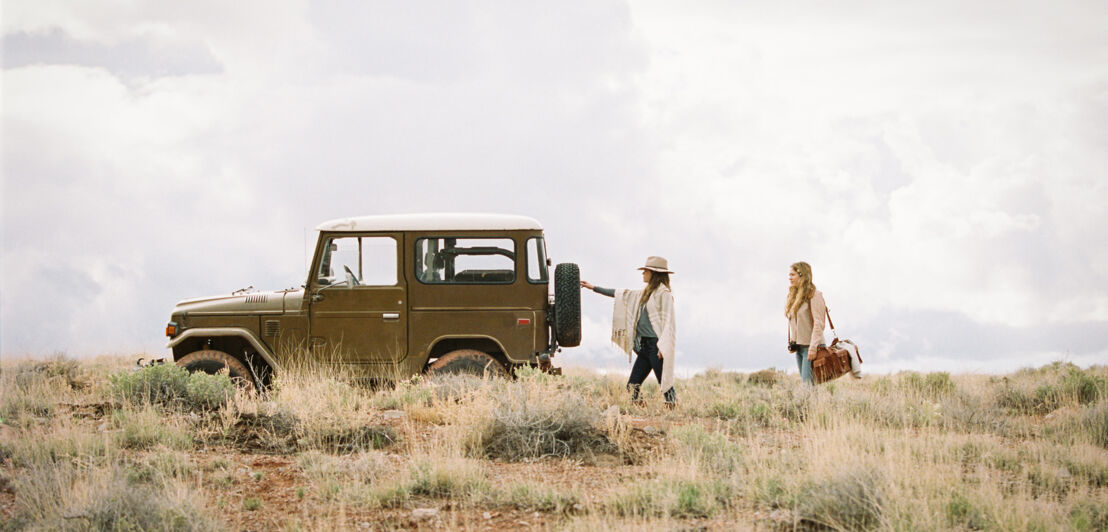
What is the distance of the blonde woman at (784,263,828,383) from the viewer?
1085 centimetres

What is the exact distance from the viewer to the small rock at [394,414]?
981 cm

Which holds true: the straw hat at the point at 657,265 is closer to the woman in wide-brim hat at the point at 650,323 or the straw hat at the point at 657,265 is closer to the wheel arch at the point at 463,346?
the woman in wide-brim hat at the point at 650,323

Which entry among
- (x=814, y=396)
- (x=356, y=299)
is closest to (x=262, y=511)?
(x=356, y=299)

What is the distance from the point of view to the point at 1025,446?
29.2ft

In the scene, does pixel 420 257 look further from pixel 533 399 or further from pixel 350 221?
pixel 533 399

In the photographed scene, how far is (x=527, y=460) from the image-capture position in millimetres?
7988

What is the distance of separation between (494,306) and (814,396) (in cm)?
429

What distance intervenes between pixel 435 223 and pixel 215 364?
3.49m

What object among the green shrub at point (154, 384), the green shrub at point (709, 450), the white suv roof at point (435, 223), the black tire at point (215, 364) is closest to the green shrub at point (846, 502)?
the green shrub at point (709, 450)

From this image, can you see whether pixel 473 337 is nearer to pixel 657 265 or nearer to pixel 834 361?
pixel 657 265

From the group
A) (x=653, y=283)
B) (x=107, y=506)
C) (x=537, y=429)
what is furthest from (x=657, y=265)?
(x=107, y=506)

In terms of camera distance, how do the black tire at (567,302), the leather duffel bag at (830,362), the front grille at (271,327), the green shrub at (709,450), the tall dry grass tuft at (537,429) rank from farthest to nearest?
the front grille at (271,327)
the black tire at (567,302)
the leather duffel bag at (830,362)
the tall dry grass tuft at (537,429)
the green shrub at (709,450)

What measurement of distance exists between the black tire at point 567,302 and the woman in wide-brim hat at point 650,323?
0.17 m

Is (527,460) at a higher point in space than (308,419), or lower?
lower
